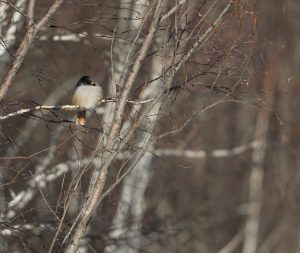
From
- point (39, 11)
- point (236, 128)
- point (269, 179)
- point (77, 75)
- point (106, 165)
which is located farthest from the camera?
point (236, 128)

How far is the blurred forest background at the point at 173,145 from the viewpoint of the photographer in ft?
31.6

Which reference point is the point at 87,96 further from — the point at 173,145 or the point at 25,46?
the point at 173,145

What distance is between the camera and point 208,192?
2400cm

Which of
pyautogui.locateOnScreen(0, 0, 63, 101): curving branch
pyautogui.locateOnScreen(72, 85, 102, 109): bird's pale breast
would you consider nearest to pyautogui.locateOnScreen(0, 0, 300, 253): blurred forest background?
pyautogui.locateOnScreen(0, 0, 63, 101): curving branch

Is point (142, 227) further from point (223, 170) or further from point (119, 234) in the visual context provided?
point (223, 170)

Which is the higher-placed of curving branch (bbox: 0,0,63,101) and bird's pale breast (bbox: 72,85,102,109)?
curving branch (bbox: 0,0,63,101)

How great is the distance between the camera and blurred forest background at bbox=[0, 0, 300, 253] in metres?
9.63

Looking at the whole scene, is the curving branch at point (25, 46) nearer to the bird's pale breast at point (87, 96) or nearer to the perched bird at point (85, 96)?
the perched bird at point (85, 96)

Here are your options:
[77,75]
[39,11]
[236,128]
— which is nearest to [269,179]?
[236,128]

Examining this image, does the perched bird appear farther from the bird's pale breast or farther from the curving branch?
the curving branch

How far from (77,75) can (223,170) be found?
7051 mm

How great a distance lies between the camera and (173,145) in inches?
639

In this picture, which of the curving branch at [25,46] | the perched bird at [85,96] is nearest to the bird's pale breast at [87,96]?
the perched bird at [85,96]

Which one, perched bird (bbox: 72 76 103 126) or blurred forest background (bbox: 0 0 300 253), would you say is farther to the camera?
perched bird (bbox: 72 76 103 126)
